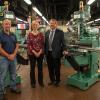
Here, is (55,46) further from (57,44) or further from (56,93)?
(56,93)

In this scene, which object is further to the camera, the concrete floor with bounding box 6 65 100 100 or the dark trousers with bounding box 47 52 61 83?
the dark trousers with bounding box 47 52 61 83

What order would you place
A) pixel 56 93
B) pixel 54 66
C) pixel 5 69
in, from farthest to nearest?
pixel 54 66
pixel 56 93
pixel 5 69

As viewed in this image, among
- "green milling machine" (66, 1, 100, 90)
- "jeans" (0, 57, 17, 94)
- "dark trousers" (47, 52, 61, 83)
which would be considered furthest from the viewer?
"dark trousers" (47, 52, 61, 83)

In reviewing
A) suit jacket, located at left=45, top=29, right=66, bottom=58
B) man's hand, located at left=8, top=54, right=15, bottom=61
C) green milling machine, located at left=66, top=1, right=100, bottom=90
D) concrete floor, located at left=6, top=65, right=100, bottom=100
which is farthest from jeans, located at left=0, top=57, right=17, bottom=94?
green milling machine, located at left=66, top=1, right=100, bottom=90

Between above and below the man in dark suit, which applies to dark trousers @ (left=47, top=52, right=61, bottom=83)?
Answer: below

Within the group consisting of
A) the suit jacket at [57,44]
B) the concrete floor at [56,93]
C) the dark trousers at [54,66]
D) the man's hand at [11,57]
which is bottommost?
the concrete floor at [56,93]

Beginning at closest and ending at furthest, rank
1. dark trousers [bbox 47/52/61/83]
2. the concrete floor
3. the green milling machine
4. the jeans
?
the jeans → the concrete floor → the green milling machine → dark trousers [bbox 47/52/61/83]

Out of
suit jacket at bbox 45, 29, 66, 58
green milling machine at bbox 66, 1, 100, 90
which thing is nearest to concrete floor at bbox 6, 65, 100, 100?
green milling machine at bbox 66, 1, 100, 90

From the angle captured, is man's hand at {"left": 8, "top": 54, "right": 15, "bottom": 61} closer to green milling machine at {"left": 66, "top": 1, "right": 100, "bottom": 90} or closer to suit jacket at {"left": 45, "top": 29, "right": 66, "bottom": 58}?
suit jacket at {"left": 45, "top": 29, "right": 66, "bottom": 58}

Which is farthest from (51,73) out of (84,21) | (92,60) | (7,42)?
(84,21)

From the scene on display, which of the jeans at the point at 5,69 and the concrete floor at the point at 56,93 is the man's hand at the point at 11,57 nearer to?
the jeans at the point at 5,69

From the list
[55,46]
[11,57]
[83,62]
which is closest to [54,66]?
[55,46]

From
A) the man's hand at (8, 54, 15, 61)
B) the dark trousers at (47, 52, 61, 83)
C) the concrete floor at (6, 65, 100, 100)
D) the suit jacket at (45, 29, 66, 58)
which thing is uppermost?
the suit jacket at (45, 29, 66, 58)

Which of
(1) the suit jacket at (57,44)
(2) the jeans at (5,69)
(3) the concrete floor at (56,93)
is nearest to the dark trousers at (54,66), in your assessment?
(1) the suit jacket at (57,44)
